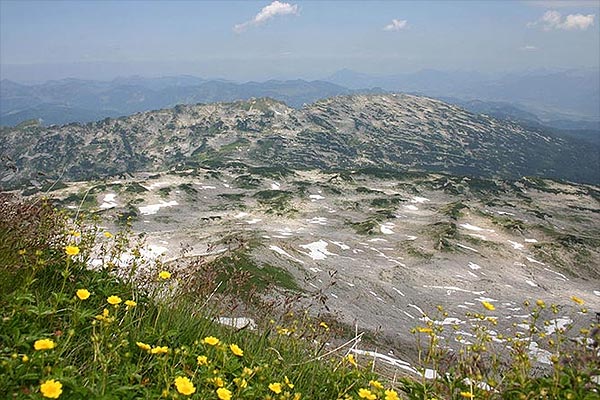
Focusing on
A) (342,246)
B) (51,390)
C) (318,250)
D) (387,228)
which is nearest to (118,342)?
(51,390)

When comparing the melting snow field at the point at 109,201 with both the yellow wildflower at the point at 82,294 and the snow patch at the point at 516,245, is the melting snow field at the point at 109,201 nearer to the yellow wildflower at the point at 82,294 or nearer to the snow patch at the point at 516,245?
the snow patch at the point at 516,245

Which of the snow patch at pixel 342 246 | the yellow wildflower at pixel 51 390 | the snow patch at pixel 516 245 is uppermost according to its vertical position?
the yellow wildflower at pixel 51 390

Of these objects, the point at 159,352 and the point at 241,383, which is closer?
the point at 159,352

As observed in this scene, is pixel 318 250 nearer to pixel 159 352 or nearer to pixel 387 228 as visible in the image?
pixel 387 228

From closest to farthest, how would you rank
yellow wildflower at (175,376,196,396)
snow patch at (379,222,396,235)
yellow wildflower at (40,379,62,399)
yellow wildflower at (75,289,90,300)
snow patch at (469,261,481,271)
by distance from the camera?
yellow wildflower at (40,379,62,399), yellow wildflower at (175,376,196,396), yellow wildflower at (75,289,90,300), snow patch at (469,261,481,271), snow patch at (379,222,396,235)

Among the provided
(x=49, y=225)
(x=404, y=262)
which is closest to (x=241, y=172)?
(x=404, y=262)

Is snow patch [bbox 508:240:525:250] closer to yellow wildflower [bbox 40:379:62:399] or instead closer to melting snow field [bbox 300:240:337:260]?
melting snow field [bbox 300:240:337:260]

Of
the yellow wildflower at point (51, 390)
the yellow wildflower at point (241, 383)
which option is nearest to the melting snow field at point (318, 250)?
the yellow wildflower at point (241, 383)

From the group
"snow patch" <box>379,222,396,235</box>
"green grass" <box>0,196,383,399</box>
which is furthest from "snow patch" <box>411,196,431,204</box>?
"green grass" <box>0,196,383,399</box>
